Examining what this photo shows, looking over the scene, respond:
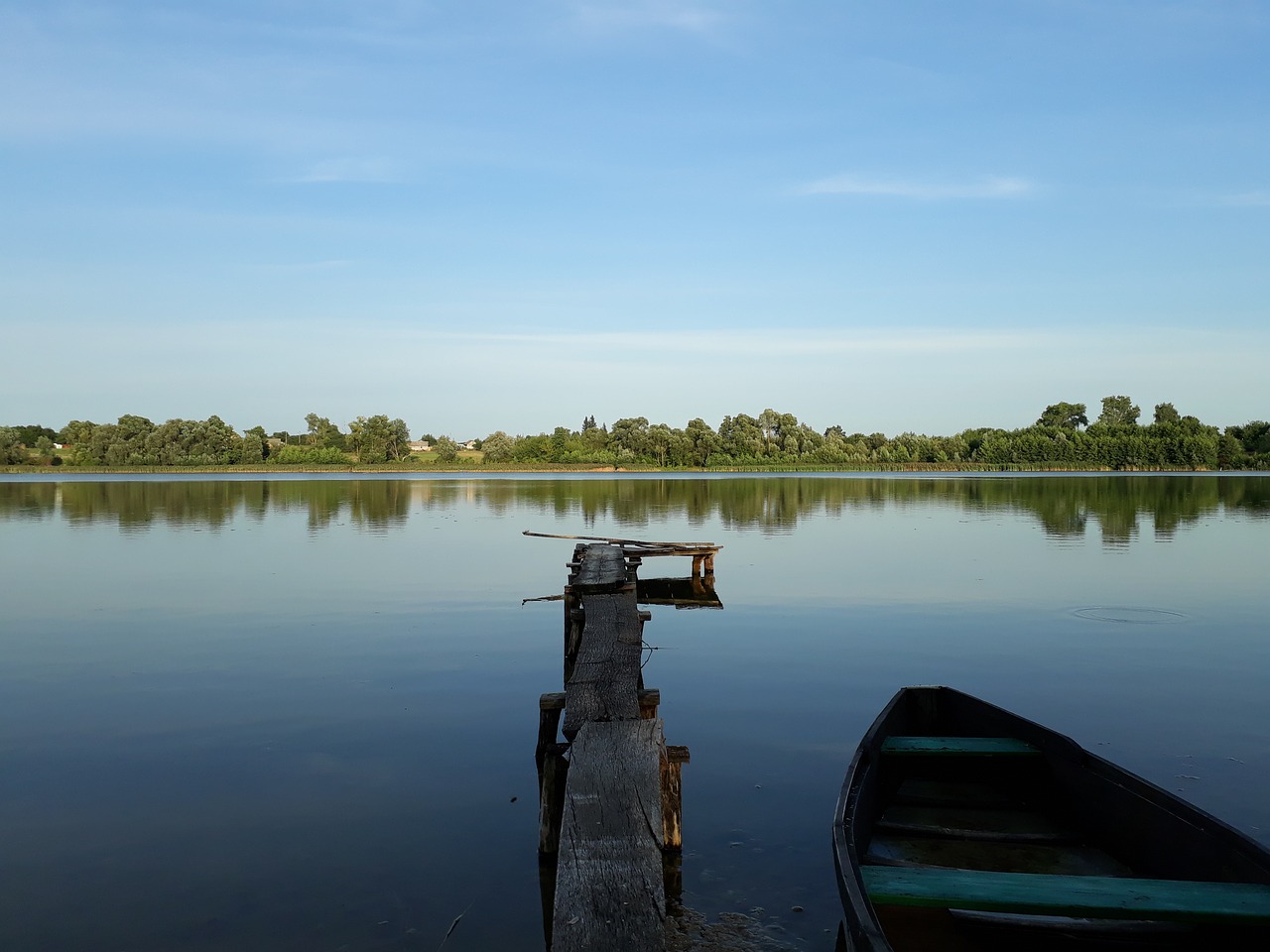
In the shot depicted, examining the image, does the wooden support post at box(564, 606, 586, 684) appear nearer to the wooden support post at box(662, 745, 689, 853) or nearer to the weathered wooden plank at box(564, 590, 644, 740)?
the weathered wooden plank at box(564, 590, 644, 740)

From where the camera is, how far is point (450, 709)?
10.2 metres

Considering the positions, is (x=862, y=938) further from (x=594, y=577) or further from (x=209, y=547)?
(x=209, y=547)

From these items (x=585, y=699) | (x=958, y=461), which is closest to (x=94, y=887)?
(x=585, y=699)

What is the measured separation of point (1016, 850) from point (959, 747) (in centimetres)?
118

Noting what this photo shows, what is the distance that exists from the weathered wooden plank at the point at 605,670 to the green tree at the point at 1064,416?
543 ft

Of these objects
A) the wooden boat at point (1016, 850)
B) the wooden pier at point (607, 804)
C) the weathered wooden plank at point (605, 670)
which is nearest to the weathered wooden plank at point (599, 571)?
the weathered wooden plank at point (605, 670)

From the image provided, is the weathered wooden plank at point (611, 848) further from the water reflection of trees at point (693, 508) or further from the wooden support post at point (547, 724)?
the water reflection of trees at point (693, 508)

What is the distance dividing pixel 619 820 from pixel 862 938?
1.50 metres

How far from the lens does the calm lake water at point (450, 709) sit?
6.01 meters

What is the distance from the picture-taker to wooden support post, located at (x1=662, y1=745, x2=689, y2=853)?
6.35 metres

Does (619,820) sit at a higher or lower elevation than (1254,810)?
higher

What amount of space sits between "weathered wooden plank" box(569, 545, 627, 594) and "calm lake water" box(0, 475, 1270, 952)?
1.11 meters

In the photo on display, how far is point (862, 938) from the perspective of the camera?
12.2ft

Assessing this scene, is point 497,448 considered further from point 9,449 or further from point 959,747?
point 959,747
